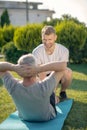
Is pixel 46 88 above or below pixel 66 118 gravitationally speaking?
above

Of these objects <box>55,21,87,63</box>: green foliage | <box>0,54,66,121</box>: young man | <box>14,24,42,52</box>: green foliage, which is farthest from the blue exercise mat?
<box>14,24,42,52</box>: green foliage

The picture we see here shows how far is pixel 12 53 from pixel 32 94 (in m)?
11.0

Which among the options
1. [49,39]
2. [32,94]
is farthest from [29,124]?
[49,39]

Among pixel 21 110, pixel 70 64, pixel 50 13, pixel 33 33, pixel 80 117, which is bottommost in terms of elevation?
pixel 50 13

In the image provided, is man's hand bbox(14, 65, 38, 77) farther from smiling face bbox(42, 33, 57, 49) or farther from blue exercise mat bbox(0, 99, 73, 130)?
smiling face bbox(42, 33, 57, 49)

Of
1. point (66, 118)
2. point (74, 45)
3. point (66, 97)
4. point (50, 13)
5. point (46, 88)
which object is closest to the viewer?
point (46, 88)

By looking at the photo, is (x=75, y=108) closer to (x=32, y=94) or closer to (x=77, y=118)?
(x=77, y=118)

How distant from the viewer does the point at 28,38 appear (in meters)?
15.2

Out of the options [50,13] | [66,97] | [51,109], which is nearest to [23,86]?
[51,109]

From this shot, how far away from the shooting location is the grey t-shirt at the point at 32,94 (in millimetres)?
4941

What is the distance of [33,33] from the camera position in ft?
49.5

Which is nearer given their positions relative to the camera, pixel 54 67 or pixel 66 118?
pixel 54 67

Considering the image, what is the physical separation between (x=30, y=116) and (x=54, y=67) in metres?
0.74

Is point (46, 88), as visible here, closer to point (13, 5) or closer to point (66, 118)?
point (66, 118)
